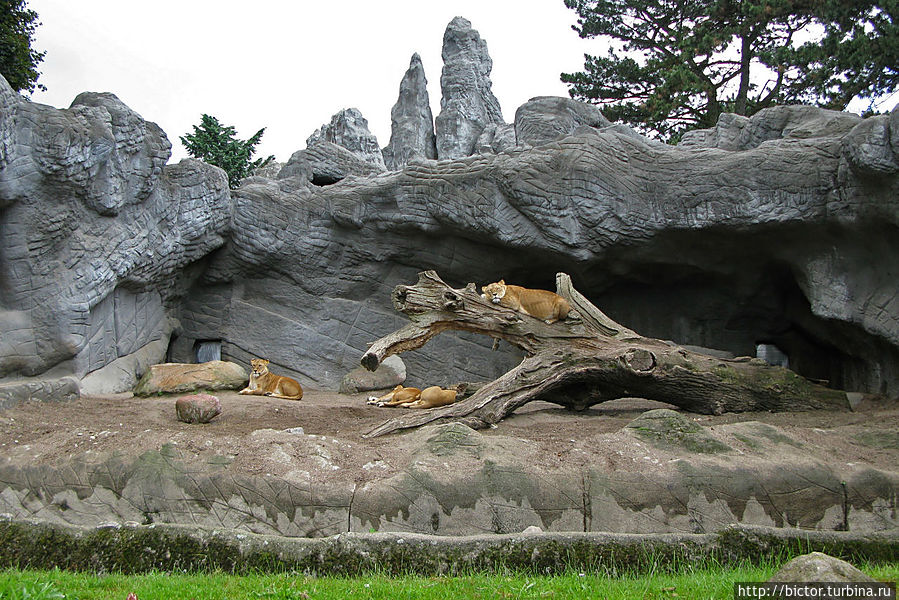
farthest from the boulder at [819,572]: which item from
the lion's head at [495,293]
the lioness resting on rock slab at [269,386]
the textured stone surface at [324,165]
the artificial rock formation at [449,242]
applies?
the textured stone surface at [324,165]

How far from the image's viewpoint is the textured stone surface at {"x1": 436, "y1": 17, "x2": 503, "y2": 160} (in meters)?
23.3

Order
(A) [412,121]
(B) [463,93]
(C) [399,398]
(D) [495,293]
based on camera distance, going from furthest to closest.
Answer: (A) [412,121], (B) [463,93], (C) [399,398], (D) [495,293]

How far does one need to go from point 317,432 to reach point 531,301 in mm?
3242

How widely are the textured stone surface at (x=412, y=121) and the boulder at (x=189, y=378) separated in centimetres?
1485

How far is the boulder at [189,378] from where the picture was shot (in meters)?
10.2

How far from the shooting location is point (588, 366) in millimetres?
8211

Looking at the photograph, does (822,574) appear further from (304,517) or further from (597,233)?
(597,233)

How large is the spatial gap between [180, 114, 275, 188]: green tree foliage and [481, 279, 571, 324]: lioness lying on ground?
57.3ft

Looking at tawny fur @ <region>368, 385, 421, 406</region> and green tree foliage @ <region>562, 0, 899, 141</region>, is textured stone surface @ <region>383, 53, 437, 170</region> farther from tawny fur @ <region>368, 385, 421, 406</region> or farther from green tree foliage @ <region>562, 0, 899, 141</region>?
tawny fur @ <region>368, 385, 421, 406</region>

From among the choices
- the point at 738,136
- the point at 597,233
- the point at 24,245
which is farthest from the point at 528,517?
the point at 738,136

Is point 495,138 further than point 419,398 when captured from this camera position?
Yes

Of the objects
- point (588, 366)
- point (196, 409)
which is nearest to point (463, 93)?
point (588, 366)

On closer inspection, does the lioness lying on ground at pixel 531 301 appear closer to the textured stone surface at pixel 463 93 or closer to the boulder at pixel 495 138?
the boulder at pixel 495 138

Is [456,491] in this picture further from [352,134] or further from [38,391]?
[352,134]
